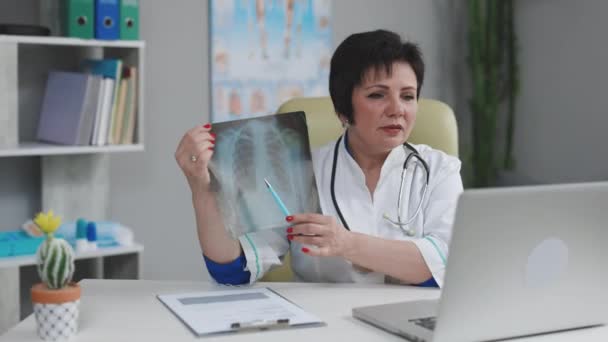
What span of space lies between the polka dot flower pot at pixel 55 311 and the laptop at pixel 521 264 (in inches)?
20.0

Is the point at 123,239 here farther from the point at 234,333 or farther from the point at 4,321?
the point at 234,333

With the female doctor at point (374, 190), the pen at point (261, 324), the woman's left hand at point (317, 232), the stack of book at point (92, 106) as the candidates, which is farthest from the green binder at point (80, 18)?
the pen at point (261, 324)

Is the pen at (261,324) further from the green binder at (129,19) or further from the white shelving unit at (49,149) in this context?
the green binder at (129,19)

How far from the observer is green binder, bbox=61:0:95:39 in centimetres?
260

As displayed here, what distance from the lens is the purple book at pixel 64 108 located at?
2.62 meters

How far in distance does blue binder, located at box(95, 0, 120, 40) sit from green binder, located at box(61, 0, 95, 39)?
0.07 ft

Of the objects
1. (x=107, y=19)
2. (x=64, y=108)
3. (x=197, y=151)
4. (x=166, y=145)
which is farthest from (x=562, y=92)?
(x=197, y=151)

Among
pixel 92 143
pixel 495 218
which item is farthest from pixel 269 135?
pixel 92 143

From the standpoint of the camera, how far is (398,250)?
1616mm

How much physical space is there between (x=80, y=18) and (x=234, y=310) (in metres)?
1.57

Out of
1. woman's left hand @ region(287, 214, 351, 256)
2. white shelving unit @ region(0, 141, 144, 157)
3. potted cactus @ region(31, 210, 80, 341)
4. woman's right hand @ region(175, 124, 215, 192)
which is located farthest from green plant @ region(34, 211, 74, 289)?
white shelving unit @ region(0, 141, 144, 157)

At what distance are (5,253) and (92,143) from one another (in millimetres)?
459

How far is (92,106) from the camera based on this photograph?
8.63 feet

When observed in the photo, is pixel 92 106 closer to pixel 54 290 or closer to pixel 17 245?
pixel 17 245
